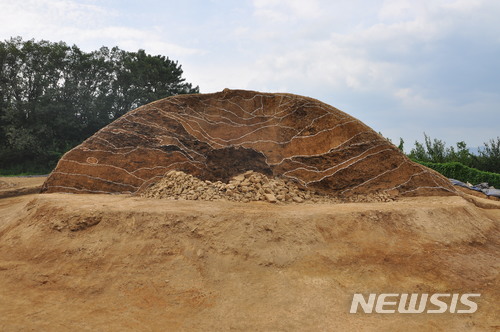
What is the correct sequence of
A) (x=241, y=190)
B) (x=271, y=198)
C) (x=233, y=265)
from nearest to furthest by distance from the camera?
(x=233, y=265) → (x=271, y=198) → (x=241, y=190)

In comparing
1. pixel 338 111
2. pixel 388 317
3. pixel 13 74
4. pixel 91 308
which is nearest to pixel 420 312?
pixel 388 317

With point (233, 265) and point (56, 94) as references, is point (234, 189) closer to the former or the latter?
point (233, 265)

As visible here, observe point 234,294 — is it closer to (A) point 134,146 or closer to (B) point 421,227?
(B) point 421,227

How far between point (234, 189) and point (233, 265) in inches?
70.7

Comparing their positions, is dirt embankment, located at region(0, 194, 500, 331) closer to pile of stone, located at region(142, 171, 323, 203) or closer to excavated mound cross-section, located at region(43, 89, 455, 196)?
pile of stone, located at region(142, 171, 323, 203)

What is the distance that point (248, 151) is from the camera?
5434mm

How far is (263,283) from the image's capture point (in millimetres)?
2744

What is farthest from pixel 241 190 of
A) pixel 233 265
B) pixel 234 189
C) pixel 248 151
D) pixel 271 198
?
pixel 233 265

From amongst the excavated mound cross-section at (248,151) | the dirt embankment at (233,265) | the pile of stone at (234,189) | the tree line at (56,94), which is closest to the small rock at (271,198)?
the pile of stone at (234,189)

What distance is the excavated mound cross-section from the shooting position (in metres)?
5.23

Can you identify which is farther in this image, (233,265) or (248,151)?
(248,151)

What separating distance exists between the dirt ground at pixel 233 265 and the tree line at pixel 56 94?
578 inches

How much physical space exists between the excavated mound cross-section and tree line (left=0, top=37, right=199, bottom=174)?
512 inches

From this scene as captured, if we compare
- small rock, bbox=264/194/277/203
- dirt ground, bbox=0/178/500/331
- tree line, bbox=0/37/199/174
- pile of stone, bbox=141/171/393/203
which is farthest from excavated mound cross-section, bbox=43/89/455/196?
tree line, bbox=0/37/199/174
